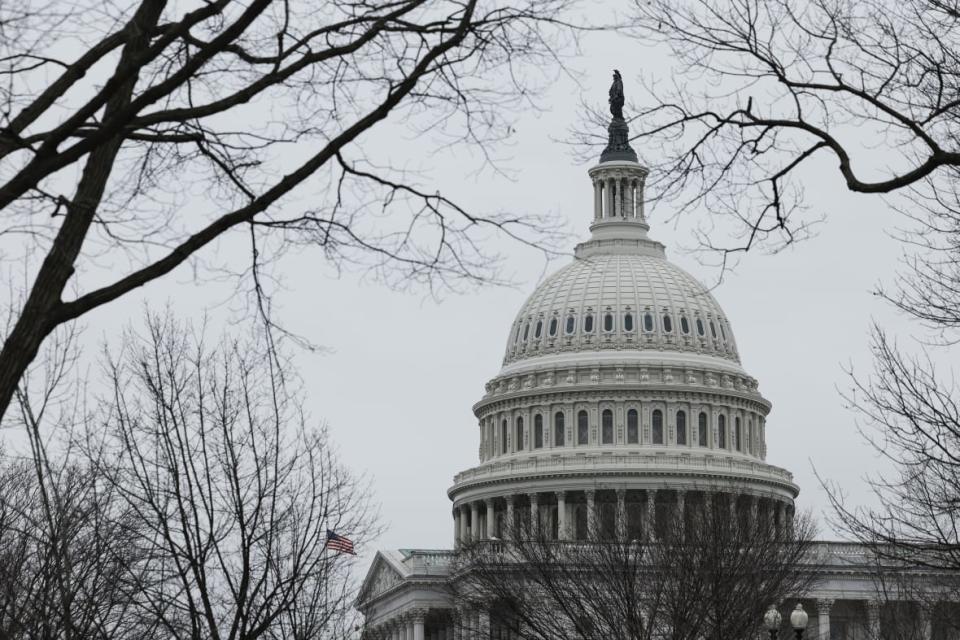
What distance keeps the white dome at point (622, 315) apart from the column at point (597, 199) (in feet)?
17.6

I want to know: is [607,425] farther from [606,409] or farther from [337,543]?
[337,543]

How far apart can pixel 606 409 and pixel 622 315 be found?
846 cm

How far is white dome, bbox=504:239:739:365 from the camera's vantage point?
15800cm

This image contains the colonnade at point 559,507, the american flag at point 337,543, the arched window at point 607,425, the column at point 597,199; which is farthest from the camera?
the column at point 597,199

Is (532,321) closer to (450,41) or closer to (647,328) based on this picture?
(647,328)

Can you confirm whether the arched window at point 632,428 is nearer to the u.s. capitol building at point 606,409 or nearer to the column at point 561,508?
the u.s. capitol building at point 606,409

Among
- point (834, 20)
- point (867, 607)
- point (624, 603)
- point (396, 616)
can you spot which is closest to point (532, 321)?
point (396, 616)

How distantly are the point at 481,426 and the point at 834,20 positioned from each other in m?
145

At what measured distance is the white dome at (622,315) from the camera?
158m

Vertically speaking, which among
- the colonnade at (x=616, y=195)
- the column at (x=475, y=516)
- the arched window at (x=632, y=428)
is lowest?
the column at (x=475, y=516)

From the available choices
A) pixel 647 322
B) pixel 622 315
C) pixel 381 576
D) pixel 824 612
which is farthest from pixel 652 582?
pixel 622 315

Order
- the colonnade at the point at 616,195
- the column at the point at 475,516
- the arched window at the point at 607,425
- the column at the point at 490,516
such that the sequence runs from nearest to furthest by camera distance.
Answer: the column at the point at 490,516
the arched window at the point at 607,425
the column at the point at 475,516
the colonnade at the point at 616,195

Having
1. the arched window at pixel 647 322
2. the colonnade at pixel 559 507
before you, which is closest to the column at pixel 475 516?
the colonnade at pixel 559 507

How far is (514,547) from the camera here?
9050 cm
